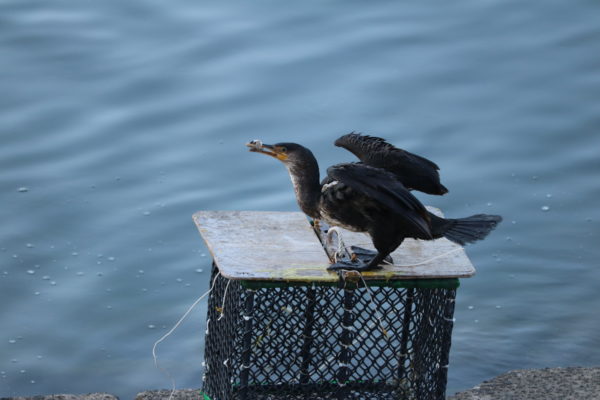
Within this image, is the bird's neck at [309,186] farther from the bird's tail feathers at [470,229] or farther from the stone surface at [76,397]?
the stone surface at [76,397]

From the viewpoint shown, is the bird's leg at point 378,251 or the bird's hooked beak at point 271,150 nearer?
the bird's leg at point 378,251

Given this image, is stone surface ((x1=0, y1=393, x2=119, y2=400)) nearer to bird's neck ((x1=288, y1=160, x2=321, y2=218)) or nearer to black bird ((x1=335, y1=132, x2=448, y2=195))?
bird's neck ((x1=288, y1=160, x2=321, y2=218))

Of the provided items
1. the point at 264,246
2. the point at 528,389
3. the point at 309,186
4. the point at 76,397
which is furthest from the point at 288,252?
the point at 528,389

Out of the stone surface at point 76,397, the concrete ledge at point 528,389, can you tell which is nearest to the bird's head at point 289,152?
the concrete ledge at point 528,389

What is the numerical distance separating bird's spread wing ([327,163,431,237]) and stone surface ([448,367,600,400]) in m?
1.43

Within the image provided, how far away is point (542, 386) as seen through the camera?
504 cm

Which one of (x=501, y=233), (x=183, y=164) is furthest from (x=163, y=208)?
(x=501, y=233)

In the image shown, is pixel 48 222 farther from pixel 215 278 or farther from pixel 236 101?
pixel 215 278

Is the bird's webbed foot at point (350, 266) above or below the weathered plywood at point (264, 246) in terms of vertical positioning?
below

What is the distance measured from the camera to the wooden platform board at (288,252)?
3722 mm

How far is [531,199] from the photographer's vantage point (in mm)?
6945

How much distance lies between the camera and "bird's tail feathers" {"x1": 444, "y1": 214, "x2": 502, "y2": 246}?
154 inches

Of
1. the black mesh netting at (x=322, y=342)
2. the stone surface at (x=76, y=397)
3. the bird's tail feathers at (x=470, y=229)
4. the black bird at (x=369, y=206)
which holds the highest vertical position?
the black bird at (x=369, y=206)

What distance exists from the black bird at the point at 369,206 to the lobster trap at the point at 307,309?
0.10 metres
